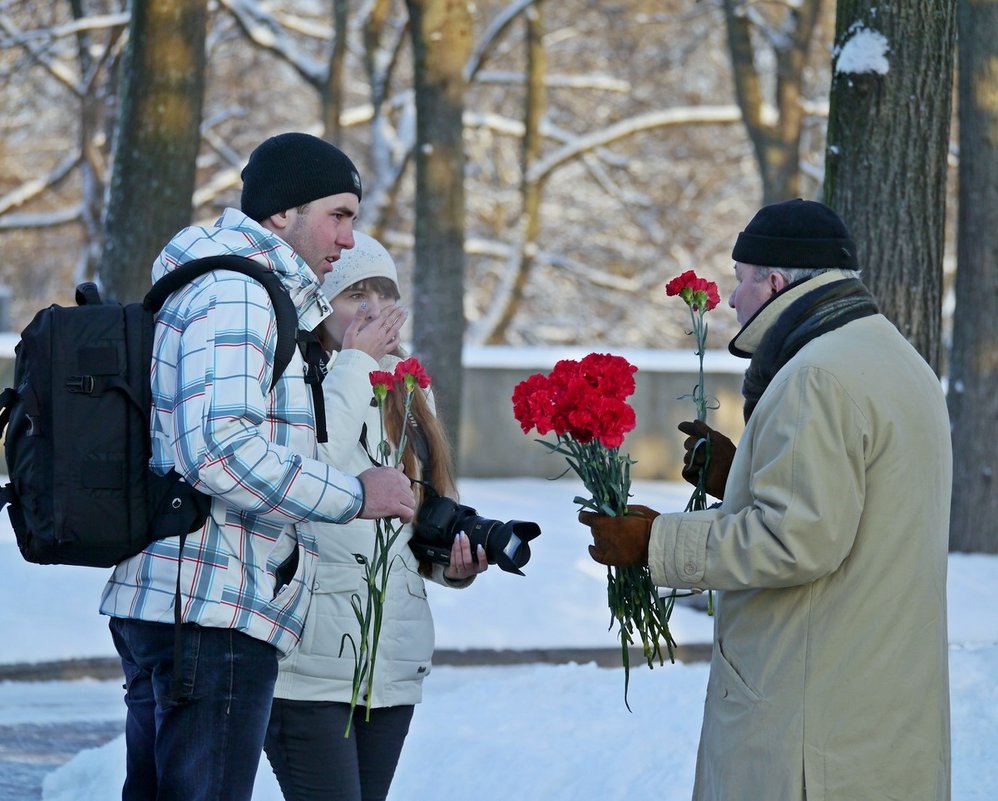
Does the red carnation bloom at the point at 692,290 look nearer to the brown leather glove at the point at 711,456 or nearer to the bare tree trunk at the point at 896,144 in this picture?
the brown leather glove at the point at 711,456

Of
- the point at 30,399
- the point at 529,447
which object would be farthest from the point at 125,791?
the point at 529,447

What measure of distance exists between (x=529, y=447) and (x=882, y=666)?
39.7 ft

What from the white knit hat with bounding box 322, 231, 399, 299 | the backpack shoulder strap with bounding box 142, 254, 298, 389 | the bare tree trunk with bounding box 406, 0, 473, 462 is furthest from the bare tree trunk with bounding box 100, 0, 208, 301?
the backpack shoulder strap with bounding box 142, 254, 298, 389

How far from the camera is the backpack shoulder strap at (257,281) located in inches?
113

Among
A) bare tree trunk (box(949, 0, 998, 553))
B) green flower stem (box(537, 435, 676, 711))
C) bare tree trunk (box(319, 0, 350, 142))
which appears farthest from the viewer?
bare tree trunk (box(319, 0, 350, 142))

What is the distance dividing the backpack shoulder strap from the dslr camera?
66 centimetres

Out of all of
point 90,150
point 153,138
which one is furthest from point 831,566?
point 90,150

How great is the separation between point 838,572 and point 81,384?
55.9 inches

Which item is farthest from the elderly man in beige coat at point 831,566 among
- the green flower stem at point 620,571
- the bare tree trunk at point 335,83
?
A: the bare tree trunk at point 335,83

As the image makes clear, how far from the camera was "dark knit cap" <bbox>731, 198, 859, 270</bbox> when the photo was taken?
2.97m

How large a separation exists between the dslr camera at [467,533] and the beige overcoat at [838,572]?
1.66 feet

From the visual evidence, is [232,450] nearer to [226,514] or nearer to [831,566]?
[226,514]

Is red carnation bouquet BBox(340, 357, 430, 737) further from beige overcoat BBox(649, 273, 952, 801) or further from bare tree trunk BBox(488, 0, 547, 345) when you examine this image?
bare tree trunk BBox(488, 0, 547, 345)

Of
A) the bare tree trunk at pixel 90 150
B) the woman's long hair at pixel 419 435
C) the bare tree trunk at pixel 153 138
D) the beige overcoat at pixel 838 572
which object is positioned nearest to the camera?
the beige overcoat at pixel 838 572
